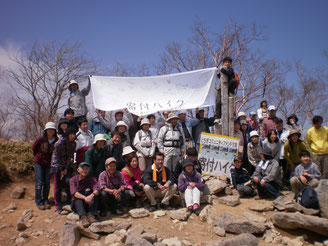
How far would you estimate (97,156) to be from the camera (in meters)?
5.79

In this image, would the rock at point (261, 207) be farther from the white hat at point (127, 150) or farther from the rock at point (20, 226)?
the rock at point (20, 226)

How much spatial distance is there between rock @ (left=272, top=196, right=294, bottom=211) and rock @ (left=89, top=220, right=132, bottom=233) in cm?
352

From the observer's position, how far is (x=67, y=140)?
5.70 metres

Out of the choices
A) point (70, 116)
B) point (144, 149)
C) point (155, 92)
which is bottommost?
point (144, 149)

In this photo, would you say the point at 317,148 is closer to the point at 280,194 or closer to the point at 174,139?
the point at 280,194

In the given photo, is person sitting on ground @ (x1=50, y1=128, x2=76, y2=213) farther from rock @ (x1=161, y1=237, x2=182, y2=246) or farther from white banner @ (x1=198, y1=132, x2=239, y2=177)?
white banner @ (x1=198, y1=132, x2=239, y2=177)

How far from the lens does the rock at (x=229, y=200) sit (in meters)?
6.00

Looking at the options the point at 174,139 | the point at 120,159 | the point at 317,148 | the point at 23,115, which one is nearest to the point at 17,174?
the point at 120,159

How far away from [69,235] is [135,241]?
1.26 meters

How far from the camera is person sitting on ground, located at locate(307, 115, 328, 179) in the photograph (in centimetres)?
640

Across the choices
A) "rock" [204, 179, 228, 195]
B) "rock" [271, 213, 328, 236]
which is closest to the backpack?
"rock" [271, 213, 328, 236]

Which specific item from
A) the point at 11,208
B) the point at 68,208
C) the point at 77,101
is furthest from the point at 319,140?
the point at 11,208

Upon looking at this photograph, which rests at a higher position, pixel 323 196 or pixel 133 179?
pixel 133 179

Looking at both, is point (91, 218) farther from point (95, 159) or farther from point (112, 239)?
point (95, 159)
